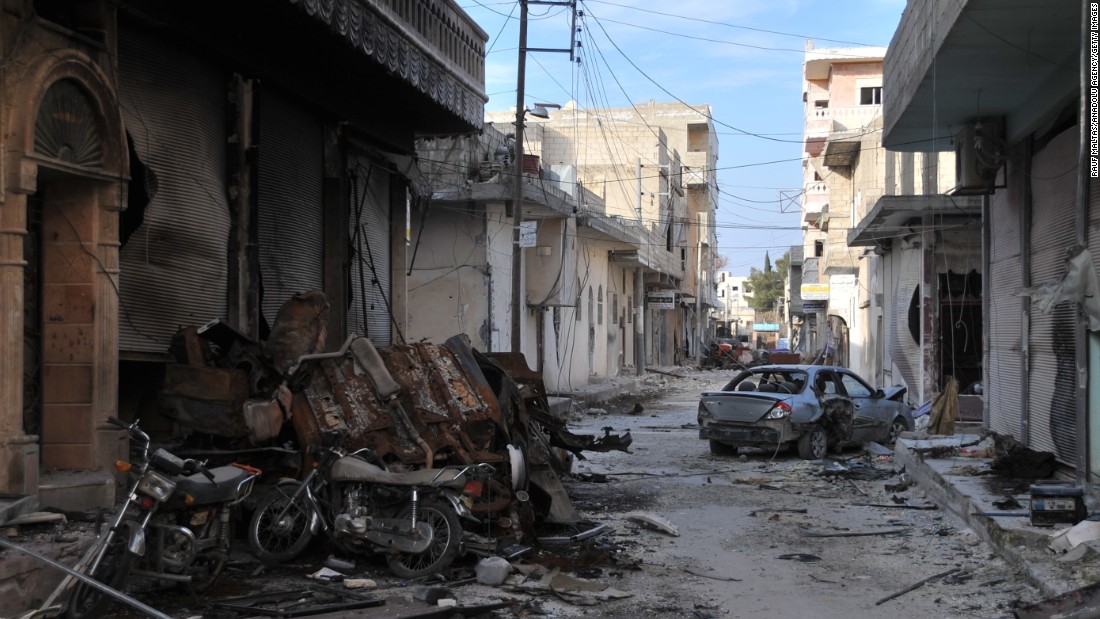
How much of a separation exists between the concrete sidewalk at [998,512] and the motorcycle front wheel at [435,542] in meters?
4.19

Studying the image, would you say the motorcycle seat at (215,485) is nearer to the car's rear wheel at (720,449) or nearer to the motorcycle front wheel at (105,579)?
the motorcycle front wheel at (105,579)

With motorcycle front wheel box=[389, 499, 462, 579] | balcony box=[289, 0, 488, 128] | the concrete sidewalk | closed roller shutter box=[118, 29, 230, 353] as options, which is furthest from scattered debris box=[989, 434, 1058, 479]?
closed roller shutter box=[118, 29, 230, 353]

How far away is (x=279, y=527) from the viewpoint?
7684mm

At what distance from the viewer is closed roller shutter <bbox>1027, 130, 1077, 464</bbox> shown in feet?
36.6

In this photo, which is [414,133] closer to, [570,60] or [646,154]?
[570,60]

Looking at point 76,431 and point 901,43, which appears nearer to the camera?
point 76,431

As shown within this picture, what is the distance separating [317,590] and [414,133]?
413 inches

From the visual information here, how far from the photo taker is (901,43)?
13.5m

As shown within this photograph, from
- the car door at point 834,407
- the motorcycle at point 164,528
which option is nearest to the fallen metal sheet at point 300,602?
the motorcycle at point 164,528

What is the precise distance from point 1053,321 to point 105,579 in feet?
34.4

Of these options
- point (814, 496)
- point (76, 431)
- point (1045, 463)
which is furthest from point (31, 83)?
point (1045, 463)

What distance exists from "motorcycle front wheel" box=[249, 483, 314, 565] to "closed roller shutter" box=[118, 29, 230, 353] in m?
2.19

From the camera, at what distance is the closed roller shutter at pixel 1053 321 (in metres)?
11.2

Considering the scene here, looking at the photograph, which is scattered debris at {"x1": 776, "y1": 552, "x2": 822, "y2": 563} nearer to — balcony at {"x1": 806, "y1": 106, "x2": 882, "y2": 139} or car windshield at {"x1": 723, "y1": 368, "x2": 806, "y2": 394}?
car windshield at {"x1": 723, "y1": 368, "x2": 806, "y2": 394}
